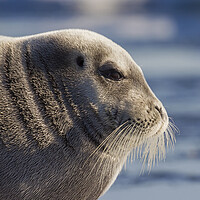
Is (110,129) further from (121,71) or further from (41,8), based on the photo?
(41,8)

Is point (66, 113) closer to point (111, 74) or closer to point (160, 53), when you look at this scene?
point (111, 74)

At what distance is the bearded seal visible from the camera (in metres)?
5.59

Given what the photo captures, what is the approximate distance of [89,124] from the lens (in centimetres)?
571

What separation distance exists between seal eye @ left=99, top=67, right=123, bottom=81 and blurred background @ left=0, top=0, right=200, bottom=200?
6.88 ft

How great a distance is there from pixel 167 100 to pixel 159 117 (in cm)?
658

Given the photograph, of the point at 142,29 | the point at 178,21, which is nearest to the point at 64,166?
the point at 142,29

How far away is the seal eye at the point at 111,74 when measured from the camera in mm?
5754

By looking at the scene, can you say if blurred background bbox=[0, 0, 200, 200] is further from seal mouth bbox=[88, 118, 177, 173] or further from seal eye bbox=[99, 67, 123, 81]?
seal eye bbox=[99, 67, 123, 81]

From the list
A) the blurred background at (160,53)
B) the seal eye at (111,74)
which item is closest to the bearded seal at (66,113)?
the seal eye at (111,74)

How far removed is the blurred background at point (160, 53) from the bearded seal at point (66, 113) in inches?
73.7

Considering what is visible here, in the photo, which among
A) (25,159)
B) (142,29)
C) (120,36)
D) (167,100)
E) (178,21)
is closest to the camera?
(25,159)

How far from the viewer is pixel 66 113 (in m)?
5.69

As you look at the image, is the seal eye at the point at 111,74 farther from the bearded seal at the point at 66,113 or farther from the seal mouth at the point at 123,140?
the seal mouth at the point at 123,140

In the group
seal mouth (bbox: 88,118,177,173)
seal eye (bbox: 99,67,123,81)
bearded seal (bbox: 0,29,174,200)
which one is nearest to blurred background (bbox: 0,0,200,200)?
seal mouth (bbox: 88,118,177,173)
